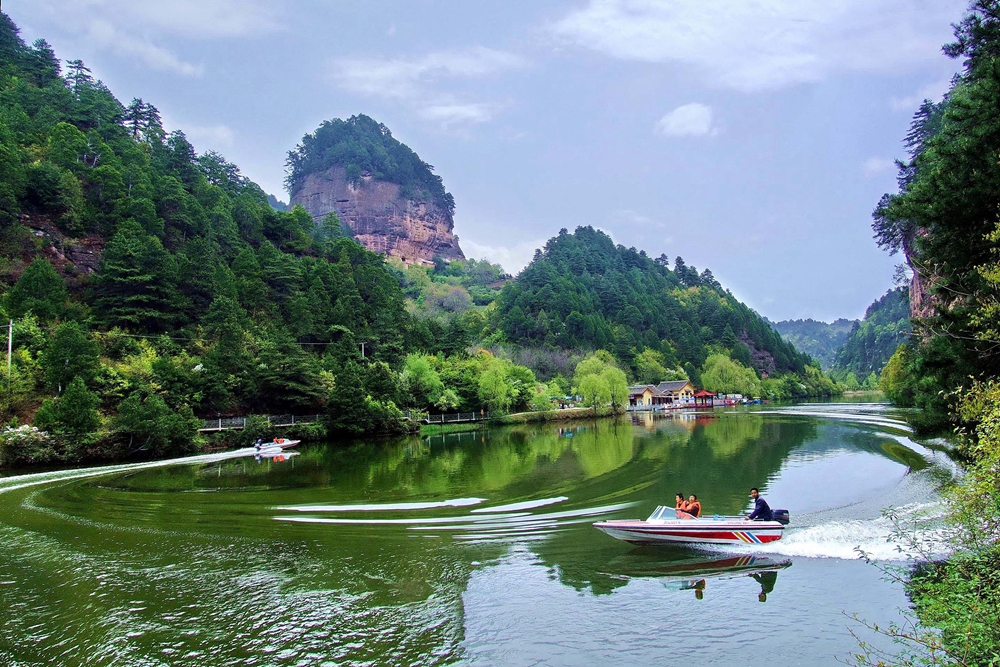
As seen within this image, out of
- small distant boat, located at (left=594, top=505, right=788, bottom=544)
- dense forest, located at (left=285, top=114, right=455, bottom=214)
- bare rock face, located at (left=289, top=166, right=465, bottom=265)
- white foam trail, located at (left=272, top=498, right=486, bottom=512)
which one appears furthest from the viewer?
dense forest, located at (left=285, top=114, right=455, bottom=214)

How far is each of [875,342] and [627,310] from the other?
3673 inches

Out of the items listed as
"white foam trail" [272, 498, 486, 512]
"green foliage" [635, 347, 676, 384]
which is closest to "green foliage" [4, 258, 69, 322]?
"white foam trail" [272, 498, 486, 512]

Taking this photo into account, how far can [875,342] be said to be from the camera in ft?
518

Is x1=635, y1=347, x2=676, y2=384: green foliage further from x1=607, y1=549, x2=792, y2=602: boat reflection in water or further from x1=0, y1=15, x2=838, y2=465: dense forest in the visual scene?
x1=607, y1=549, x2=792, y2=602: boat reflection in water

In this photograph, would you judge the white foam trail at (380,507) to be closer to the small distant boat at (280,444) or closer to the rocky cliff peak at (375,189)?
the small distant boat at (280,444)

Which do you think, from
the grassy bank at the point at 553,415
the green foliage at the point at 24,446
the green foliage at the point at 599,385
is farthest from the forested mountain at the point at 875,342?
A: the green foliage at the point at 24,446

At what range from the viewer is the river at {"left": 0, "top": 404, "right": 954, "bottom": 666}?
8625 mm

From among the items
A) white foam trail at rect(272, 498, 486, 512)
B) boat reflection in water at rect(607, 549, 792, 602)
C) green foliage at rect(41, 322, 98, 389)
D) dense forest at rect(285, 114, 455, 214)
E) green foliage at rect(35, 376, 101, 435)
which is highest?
dense forest at rect(285, 114, 455, 214)

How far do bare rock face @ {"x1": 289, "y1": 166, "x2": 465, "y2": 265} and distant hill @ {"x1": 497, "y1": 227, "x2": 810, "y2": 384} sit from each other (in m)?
41.0

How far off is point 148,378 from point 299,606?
28.7 meters

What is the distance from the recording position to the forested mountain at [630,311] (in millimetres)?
94812

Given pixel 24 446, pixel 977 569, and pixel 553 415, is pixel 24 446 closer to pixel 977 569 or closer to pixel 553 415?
pixel 977 569

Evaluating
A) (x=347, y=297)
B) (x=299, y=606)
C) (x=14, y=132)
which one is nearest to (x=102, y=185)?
(x=14, y=132)

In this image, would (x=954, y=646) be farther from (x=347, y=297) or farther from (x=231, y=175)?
(x=231, y=175)
